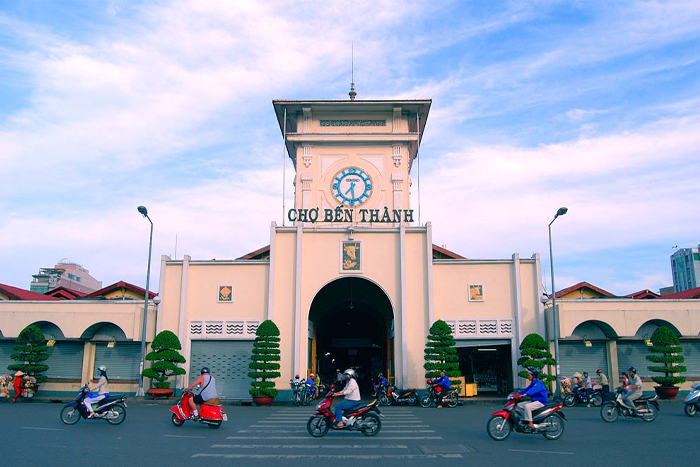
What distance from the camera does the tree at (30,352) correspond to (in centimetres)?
2623

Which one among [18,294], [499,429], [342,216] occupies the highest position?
[342,216]

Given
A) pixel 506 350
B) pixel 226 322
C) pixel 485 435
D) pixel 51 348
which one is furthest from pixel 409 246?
pixel 51 348

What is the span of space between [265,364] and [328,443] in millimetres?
12027

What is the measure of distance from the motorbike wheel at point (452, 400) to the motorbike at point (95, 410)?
12.8 meters

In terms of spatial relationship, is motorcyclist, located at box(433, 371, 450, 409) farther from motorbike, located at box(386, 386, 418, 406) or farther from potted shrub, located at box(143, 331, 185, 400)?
potted shrub, located at box(143, 331, 185, 400)

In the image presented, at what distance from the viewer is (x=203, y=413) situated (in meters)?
15.2

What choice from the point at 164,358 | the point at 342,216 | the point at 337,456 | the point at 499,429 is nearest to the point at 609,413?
the point at 499,429

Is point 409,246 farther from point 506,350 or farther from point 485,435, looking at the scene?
point 485,435

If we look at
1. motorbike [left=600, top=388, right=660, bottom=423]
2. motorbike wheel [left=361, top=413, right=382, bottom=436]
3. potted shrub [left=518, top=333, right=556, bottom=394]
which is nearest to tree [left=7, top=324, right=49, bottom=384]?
motorbike wheel [left=361, top=413, right=382, bottom=436]

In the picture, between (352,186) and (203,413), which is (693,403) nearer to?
(203,413)

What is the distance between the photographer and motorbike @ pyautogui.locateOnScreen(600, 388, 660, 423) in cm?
1692

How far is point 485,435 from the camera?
14320mm

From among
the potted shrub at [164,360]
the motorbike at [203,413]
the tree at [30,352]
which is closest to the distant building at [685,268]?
the potted shrub at [164,360]

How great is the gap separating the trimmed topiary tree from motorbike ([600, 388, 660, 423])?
506 inches
